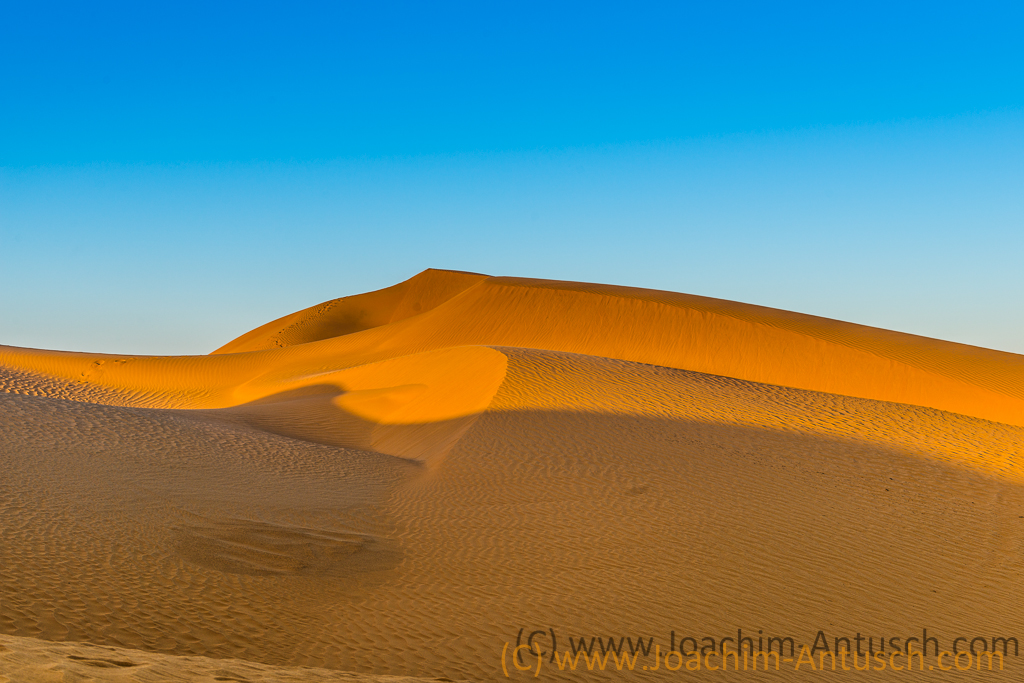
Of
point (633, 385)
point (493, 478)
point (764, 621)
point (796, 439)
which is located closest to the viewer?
point (764, 621)

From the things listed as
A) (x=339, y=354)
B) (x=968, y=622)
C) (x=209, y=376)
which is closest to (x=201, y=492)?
(x=968, y=622)

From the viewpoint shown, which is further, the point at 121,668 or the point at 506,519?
the point at 506,519

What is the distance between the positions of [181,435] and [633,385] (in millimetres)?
10726

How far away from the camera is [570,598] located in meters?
7.81

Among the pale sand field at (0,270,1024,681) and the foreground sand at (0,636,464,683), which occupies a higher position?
the pale sand field at (0,270,1024,681)

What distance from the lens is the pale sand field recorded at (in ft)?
22.4

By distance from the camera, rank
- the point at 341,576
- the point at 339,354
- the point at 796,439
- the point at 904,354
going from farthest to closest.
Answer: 1. the point at 339,354
2. the point at 904,354
3. the point at 796,439
4. the point at 341,576

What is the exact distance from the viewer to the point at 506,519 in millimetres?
10266

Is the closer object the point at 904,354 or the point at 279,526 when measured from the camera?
the point at 279,526

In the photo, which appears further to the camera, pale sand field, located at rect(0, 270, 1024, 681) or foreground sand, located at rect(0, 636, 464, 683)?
pale sand field, located at rect(0, 270, 1024, 681)

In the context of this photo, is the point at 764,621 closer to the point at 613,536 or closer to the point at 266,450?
the point at 613,536

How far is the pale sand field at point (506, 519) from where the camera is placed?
6828 millimetres

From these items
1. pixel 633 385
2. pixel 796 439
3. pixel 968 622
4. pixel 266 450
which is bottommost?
pixel 968 622

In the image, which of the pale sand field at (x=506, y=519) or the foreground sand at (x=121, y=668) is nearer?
the foreground sand at (x=121, y=668)
